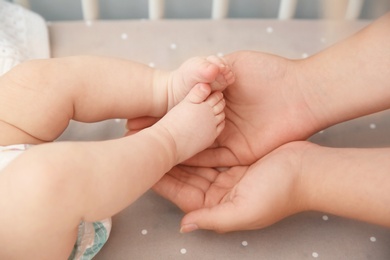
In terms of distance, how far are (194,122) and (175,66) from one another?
0.21m

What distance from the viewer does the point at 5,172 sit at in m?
0.52

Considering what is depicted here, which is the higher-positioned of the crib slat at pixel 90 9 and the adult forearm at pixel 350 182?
the crib slat at pixel 90 9

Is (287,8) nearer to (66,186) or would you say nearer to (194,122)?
(194,122)

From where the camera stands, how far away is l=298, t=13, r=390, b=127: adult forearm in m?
0.69

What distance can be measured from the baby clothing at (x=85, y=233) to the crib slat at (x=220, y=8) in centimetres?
41

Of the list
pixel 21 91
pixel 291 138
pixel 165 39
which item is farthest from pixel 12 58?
pixel 291 138

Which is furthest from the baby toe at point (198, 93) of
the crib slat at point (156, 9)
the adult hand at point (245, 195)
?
the crib slat at point (156, 9)

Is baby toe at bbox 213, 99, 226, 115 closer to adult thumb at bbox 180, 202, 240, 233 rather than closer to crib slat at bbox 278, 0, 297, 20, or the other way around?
adult thumb at bbox 180, 202, 240, 233

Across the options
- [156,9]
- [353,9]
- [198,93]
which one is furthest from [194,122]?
[353,9]

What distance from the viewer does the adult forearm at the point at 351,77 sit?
2.25ft

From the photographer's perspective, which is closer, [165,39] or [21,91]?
[21,91]

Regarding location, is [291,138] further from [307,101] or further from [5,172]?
[5,172]

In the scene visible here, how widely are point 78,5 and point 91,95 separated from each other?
42cm

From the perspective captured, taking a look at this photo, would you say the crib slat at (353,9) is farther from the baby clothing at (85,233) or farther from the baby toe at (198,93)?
the baby clothing at (85,233)
